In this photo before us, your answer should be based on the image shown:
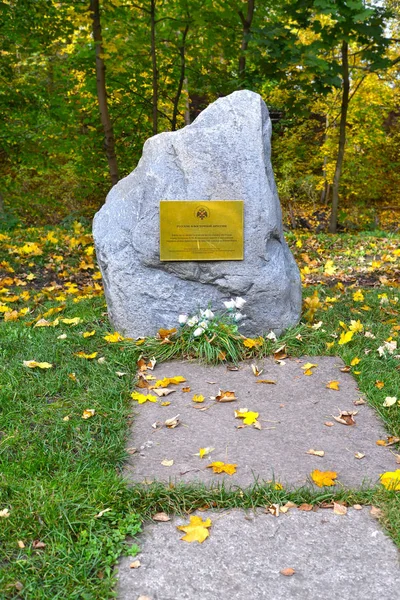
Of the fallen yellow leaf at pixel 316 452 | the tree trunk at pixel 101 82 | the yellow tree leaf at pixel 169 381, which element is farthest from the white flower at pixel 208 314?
the tree trunk at pixel 101 82

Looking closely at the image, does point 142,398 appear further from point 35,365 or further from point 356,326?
point 356,326

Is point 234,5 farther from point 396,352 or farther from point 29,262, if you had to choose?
point 396,352

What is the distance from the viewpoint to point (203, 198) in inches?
173

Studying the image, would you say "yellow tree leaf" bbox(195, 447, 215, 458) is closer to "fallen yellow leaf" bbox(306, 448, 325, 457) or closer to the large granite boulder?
"fallen yellow leaf" bbox(306, 448, 325, 457)

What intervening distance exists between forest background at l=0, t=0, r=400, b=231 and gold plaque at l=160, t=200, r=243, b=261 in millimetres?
4290

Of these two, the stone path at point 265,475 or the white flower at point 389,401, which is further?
the white flower at point 389,401

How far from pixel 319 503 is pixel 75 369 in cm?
201

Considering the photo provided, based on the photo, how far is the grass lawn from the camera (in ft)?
7.22

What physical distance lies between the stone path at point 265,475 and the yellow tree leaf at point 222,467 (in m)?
0.03

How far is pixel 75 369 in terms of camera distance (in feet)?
12.8

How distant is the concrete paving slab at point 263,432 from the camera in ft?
9.14

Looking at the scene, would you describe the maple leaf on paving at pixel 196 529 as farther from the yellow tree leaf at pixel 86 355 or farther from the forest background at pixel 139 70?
the forest background at pixel 139 70

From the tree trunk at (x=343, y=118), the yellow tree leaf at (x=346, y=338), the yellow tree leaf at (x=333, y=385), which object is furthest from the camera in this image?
the tree trunk at (x=343, y=118)

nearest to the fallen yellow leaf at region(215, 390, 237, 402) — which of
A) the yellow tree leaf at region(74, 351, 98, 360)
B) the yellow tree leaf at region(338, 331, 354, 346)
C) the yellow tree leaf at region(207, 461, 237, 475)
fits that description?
the yellow tree leaf at region(207, 461, 237, 475)
